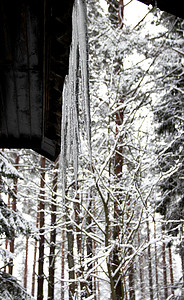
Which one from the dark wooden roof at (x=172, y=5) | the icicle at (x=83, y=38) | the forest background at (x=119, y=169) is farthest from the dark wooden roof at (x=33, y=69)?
the forest background at (x=119, y=169)

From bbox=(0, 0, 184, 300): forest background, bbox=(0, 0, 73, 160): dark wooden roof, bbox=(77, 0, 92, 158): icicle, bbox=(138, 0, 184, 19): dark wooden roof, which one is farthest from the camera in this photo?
bbox=(0, 0, 184, 300): forest background

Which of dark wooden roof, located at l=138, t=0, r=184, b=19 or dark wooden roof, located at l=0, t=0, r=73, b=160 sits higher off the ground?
dark wooden roof, located at l=0, t=0, r=73, b=160

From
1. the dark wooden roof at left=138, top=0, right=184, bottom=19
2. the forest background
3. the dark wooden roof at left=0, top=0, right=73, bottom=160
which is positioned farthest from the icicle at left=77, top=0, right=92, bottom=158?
the forest background

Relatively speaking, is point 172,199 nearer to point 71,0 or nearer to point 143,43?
point 143,43

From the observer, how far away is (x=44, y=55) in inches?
75.1

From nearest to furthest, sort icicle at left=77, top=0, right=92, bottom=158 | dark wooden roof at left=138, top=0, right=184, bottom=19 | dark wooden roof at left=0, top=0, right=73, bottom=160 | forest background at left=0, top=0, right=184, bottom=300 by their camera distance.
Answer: dark wooden roof at left=138, top=0, right=184, bottom=19, icicle at left=77, top=0, right=92, bottom=158, dark wooden roof at left=0, top=0, right=73, bottom=160, forest background at left=0, top=0, right=184, bottom=300

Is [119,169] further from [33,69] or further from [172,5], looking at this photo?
[172,5]

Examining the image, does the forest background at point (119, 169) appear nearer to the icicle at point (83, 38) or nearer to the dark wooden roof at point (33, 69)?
the dark wooden roof at point (33, 69)

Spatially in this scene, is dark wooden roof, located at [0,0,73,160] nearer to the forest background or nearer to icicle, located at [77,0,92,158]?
icicle, located at [77,0,92,158]

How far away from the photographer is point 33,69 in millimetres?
2195

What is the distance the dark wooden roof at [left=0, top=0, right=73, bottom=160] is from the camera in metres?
1.62

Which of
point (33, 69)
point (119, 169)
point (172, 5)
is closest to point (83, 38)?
point (172, 5)

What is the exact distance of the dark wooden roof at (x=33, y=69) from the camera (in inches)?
63.7

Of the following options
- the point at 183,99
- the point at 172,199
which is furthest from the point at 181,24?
the point at 172,199
